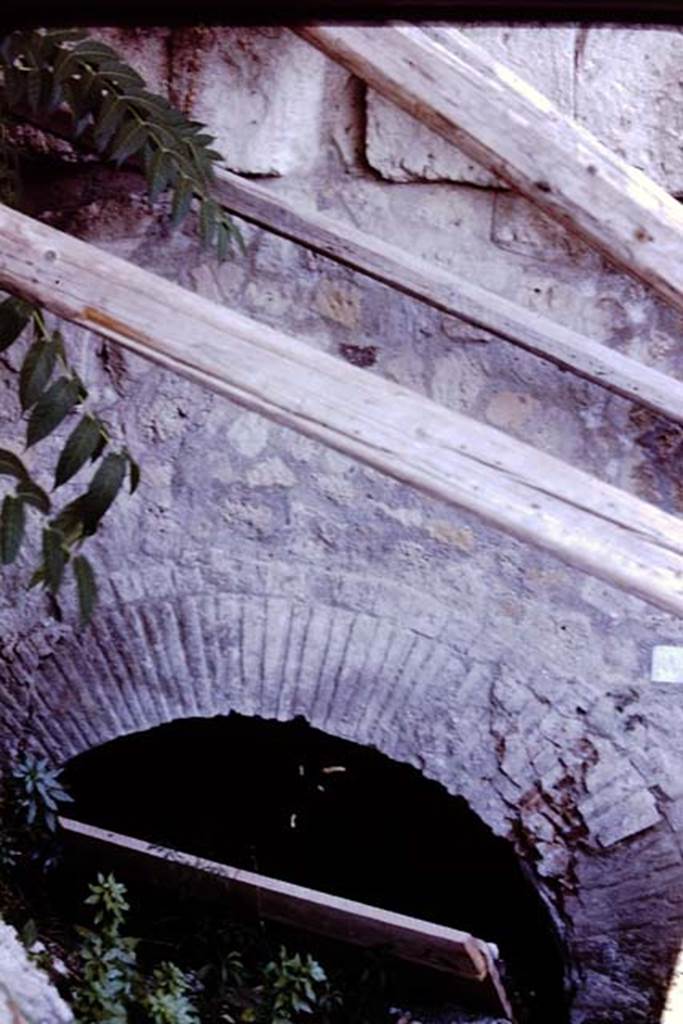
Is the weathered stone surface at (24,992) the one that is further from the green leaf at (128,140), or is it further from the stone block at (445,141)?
the stone block at (445,141)

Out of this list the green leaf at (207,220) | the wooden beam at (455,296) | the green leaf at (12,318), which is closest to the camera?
the green leaf at (12,318)

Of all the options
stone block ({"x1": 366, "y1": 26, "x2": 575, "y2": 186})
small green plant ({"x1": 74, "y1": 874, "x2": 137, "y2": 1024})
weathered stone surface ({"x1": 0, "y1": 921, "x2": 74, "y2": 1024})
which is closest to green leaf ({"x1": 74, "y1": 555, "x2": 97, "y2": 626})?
weathered stone surface ({"x1": 0, "y1": 921, "x2": 74, "y2": 1024})

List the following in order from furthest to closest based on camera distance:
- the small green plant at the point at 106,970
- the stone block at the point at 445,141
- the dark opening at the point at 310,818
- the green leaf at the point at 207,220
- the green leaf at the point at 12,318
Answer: the dark opening at the point at 310,818 → the stone block at the point at 445,141 → the green leaf at the point at 207,220 → the small green plant at the point at 106,970 → the green leaf at the point at 12,318

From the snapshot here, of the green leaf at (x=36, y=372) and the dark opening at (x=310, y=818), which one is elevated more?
the green leaf at (x=36, y=372)

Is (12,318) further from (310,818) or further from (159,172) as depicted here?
(310,818)

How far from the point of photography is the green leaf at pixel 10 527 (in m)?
2.08

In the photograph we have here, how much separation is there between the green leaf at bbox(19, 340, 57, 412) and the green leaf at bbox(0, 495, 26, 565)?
0.50 ft

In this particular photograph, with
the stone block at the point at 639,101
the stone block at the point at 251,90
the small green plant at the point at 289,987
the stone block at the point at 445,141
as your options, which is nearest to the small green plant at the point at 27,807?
the small green plant at the point at 289,987

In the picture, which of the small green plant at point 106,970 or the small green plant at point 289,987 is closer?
the small green plant at point 106,970

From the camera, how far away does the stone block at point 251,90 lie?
11.0 feet

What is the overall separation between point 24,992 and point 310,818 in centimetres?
170

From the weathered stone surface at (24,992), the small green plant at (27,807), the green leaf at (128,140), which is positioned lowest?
the weathered stone surface at (24,992)

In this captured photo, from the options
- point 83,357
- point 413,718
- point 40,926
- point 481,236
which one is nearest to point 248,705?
point 413,718

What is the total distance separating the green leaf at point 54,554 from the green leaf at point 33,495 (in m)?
0.04
